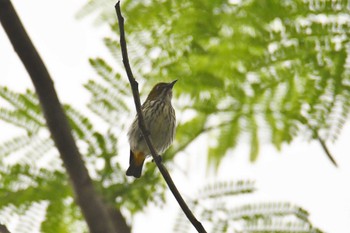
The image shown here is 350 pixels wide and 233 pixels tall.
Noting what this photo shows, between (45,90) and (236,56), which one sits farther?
(236,56)

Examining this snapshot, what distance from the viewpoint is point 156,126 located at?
5.20m

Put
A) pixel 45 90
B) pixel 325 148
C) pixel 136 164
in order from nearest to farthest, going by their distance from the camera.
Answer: pixel 45 90 < pixel 325 148 < pixel 136 164

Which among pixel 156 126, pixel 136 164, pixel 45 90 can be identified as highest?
pixel 156 126

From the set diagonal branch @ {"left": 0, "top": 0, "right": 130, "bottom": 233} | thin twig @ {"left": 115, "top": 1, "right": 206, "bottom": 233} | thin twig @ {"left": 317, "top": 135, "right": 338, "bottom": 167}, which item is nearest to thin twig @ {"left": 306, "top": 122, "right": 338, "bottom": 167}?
thin twig @ {"left": 317, "top": 135, "right": 338, "bottom": 167}

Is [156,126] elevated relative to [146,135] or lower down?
elevated

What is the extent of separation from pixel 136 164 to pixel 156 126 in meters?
0.58

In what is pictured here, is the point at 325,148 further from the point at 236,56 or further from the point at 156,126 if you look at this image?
the point at 156,126

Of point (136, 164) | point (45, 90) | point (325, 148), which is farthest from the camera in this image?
point (136, 164)

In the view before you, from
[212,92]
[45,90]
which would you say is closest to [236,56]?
[212,92]

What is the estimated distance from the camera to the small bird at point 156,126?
4871 millimetres

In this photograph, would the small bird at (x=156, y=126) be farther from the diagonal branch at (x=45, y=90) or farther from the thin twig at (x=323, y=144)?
the diagonal branch at (x=45, y=90)

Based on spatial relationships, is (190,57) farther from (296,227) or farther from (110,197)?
(296,227)

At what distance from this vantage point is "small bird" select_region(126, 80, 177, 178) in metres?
4.87

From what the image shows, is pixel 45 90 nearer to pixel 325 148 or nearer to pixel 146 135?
pixel 146 135
